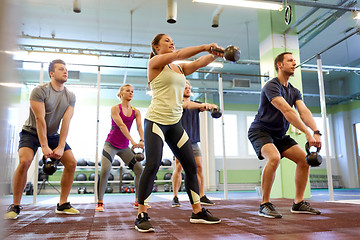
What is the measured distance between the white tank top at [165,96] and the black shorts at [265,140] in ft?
2.98

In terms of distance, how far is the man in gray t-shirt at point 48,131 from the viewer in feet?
9.13

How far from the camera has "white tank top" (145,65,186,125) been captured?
2244 millimetres

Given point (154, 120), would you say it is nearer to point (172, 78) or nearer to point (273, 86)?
point (172, 78)

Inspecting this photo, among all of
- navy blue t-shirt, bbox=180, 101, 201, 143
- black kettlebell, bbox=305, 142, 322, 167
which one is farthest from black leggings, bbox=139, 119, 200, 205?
navy blue t-shirt, bbox=180, 101, 201, 143

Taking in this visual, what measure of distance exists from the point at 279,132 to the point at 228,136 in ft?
32.5

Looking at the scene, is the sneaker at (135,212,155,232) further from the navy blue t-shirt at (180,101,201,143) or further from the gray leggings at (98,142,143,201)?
the navy blue t-shirt at (180,101,201,143)

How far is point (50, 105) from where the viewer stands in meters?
2.96

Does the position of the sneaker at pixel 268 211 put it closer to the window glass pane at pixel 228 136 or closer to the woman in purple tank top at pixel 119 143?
the woman in purple tank top at pixel 119 143

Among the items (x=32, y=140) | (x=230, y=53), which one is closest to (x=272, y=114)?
(x=230, y=53)

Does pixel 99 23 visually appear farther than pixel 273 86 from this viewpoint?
Yes

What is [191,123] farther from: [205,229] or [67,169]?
[205,229]

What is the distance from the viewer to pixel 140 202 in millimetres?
2156

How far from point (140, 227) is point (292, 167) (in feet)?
14.7

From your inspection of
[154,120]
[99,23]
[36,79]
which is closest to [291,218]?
[154,120]
